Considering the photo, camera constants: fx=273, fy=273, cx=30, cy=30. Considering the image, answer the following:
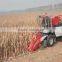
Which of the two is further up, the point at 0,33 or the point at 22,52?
the point at 0,33

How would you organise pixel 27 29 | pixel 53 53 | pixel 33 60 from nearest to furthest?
pixel 33 60
pixel 53 53
pixel 27 29

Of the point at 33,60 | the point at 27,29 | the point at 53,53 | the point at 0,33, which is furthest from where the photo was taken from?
the point at 27,29

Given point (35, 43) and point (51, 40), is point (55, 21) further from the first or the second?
point (35, 43)

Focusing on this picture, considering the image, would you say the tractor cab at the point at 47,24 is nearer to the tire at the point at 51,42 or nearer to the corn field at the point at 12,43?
the tire at the point at 51,42

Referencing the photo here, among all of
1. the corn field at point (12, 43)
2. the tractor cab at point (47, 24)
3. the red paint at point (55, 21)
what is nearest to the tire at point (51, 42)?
the tractor cab at point (47, 24)

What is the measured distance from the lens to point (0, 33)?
28.4 ft

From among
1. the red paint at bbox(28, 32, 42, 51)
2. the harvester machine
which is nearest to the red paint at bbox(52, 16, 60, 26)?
the harvester machine

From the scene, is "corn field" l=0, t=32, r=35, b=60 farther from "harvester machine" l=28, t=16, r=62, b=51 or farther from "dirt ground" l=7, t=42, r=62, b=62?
"dirt ground" l=7, t=42, r=62, b=62

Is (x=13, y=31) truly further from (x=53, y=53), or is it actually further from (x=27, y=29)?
(x=53, y=53)

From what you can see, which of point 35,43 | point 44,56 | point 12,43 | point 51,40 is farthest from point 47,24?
point 44,56

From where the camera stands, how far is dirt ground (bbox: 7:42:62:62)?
7.50 metres

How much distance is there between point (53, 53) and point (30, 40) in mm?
1069

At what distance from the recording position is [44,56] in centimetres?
779

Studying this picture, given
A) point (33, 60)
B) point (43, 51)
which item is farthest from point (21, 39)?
point (33, 60)
